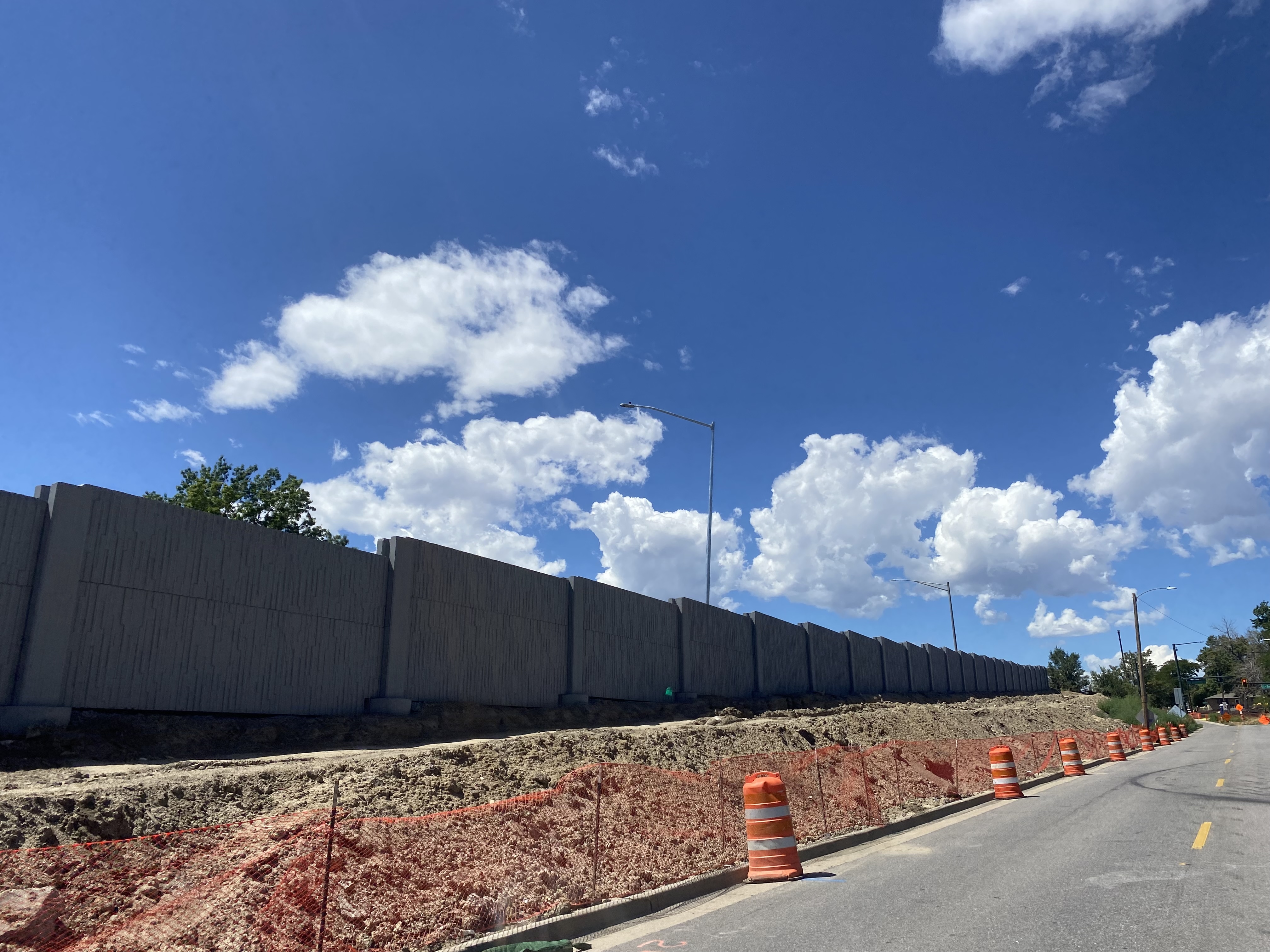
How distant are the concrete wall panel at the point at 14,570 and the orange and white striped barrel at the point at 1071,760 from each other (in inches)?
1005

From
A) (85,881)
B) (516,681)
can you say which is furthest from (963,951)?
(516,681)

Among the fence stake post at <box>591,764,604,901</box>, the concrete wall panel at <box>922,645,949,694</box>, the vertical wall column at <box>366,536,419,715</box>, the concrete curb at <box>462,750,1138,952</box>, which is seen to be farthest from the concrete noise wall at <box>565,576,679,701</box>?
the concrete wall panel at <box>922,645,949,694</box>

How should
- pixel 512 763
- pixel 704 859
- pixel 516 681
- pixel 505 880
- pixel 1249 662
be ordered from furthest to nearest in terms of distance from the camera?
pixel 1249 662, pixel 516 681, pixel 512 763, pixel 704 859, pixel 505 880

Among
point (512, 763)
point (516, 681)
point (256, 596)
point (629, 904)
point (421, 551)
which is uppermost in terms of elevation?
point (421, 551)

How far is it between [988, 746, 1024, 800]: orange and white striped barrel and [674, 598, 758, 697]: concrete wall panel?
16796 millimetres

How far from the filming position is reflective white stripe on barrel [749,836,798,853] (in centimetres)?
1017

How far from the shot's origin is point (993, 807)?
54.4 feet

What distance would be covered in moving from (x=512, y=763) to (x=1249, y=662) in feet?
500

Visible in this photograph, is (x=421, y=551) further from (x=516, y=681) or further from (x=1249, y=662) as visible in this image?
(x=1249, y=662)

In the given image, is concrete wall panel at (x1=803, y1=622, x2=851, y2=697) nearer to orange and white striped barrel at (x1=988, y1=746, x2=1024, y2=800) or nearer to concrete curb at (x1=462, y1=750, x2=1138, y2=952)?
orange and white striped barrel at (x1=988, y1=746, x2=1024, y2=800)

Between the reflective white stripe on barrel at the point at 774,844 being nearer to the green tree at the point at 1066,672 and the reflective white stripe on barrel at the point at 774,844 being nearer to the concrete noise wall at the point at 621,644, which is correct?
the concrete noise wall at the point at 621,644

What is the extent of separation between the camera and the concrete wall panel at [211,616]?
1568cm

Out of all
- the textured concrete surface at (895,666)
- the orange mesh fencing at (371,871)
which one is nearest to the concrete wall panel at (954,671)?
the textured concrete surface at (895,666)

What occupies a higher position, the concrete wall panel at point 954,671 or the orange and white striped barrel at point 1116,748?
the concrete wall panel at point 954,671
